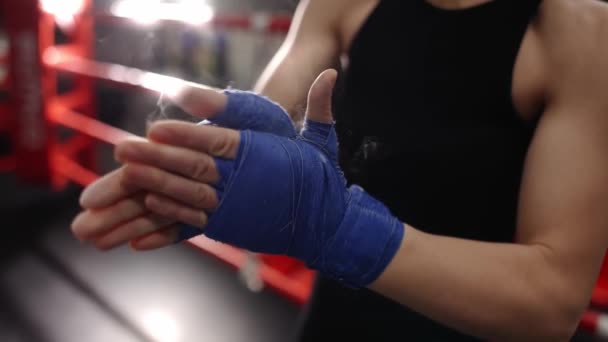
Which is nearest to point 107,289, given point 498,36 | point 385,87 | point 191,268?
point 191,268

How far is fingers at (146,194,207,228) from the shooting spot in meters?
0.30

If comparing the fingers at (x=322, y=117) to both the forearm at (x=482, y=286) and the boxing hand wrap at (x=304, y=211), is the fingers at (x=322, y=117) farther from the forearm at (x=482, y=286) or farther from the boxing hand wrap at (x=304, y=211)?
the forearm at (x=482, y=286)

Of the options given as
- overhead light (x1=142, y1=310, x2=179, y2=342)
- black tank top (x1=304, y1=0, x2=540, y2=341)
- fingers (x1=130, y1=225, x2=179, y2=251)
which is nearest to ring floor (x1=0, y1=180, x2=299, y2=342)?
overhead light (x1=142, y1=310, x2=179, y2=342)

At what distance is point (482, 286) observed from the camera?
0.39m

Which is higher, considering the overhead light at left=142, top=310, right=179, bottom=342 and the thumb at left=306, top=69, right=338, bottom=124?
the thumb at left=306, top=69, right=338, bottom=124

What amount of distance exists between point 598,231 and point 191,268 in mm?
1335

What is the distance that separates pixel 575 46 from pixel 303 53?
0.25 m

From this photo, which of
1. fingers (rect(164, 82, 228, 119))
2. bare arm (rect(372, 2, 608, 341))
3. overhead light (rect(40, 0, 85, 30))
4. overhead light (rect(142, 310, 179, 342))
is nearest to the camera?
fingers (rect(164, 82, 228, 119))

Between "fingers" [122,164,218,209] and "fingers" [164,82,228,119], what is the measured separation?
0.04m

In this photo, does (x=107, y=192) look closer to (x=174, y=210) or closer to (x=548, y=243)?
(x=174, y=210)

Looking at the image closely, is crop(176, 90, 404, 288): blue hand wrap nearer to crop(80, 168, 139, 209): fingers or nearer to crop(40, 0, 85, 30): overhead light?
crop(80, 168, 139, 209): fingers

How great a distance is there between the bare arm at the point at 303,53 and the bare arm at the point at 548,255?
6.8 inches

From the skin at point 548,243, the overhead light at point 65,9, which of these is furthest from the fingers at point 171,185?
the overhead light at point 65,9

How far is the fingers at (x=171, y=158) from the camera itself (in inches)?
11.2
